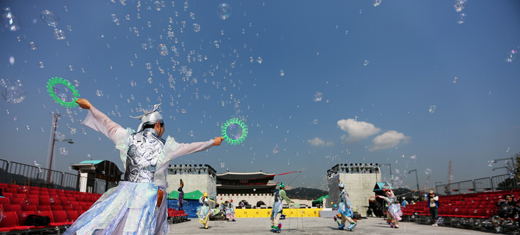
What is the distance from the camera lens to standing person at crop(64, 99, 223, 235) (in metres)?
2.49

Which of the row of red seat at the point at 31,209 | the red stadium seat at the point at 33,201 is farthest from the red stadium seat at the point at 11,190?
the red stadium seat at the point at 33,201

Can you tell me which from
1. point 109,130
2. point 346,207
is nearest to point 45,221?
point 109,130

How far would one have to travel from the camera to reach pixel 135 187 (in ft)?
8.83

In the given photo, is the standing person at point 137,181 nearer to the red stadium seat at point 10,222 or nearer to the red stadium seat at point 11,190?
the red stadium seat at point 10,222

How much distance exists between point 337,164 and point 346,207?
28288mm

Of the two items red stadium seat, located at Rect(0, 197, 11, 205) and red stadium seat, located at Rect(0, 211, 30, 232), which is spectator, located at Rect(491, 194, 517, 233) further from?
red stadium seat, located at Rect(0, 197, 11, 205)

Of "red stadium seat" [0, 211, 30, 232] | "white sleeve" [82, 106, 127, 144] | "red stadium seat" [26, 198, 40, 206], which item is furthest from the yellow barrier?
"white sleeve" [82, 106, 127, 144]

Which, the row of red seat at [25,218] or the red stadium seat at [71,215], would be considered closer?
the row of red seat at [25,218]

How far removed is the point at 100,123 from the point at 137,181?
916 millimetres

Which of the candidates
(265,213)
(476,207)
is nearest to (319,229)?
(476,207)

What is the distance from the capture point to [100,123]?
318cm

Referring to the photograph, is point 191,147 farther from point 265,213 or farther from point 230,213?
point 265,213

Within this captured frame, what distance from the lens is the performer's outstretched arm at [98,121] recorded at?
3115mm

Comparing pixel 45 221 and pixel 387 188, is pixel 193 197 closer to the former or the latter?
pixel 387 188
